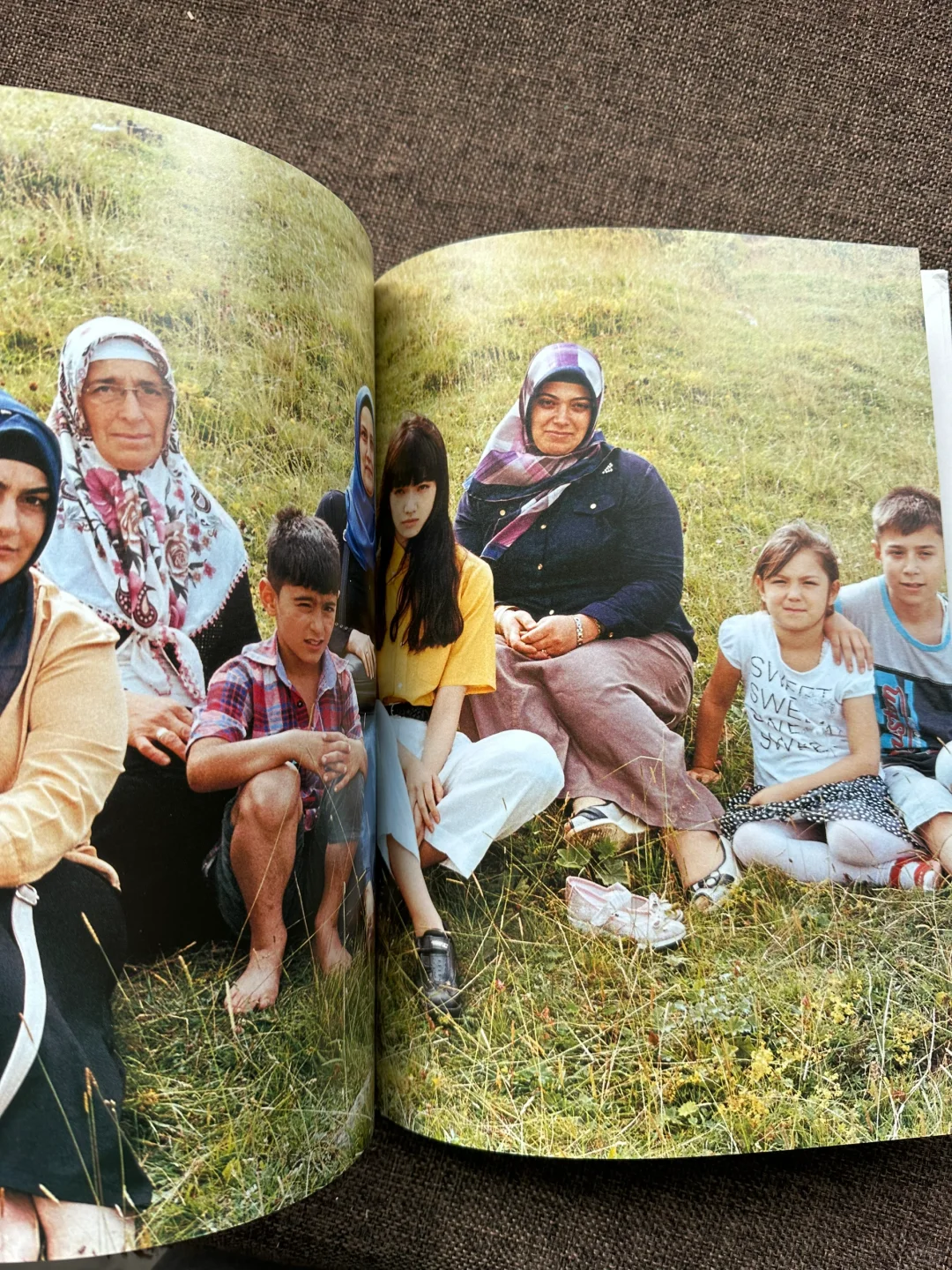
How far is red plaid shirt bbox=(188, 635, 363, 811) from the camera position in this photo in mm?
1128

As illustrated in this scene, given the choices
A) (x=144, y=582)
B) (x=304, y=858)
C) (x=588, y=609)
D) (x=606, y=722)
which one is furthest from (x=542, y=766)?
(x=144, y=582)

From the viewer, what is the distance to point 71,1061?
103 cm

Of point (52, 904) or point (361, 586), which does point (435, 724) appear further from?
point (52, 904)

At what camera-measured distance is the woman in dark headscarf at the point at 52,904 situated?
3.34 feet

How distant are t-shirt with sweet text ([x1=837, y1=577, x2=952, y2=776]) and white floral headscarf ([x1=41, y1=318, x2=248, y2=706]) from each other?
79 centimetres

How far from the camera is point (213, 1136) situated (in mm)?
1099

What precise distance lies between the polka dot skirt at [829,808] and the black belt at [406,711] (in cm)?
39

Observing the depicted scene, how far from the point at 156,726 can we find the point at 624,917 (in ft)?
1.95

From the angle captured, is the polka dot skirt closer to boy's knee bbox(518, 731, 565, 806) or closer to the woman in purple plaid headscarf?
the woman in purple plaid headscarf

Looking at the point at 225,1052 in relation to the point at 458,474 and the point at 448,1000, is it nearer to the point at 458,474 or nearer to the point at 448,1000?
the point at 448,1000

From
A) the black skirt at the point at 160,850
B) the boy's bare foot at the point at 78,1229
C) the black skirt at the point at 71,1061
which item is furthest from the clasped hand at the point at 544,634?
the boy's bare foot at the point at 78,1229

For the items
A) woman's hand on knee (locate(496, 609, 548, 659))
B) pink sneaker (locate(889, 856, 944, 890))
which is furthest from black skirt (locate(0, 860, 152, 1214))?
pink sneaker (locate(889, 856, 944, 890))

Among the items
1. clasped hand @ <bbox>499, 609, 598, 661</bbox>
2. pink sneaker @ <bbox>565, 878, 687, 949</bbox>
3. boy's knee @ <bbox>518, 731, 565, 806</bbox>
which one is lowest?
pink sneaker @ <bbox>565, 878, 687, 949</bbox>

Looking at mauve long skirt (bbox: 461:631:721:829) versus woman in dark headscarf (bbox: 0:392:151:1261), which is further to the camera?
mauve long skirt (bbox: 461:631:721:829)
